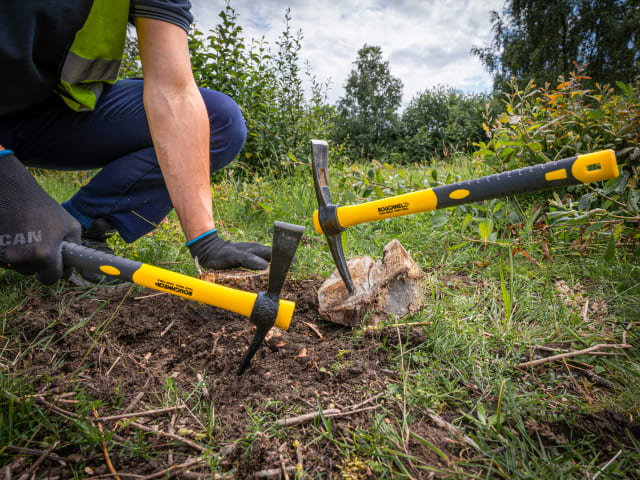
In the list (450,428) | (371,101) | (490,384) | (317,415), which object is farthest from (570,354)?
(371,101)

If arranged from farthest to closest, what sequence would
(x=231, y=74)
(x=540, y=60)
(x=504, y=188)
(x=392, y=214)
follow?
(x=540, y=60) → (x=231, y=74) → (x=392, y=214) → (x=504, y=188)

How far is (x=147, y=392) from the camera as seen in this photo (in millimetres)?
1209

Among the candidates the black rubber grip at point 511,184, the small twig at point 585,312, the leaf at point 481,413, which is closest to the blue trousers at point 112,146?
the black rubber grip at point 511,184

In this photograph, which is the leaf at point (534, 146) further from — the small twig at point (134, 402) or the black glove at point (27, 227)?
the black glove at point (27, 227)

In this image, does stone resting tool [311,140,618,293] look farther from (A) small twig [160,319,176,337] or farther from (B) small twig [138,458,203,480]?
(B) small twig [138,458,203,480]

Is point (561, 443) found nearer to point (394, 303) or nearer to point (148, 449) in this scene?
point (394, 303)

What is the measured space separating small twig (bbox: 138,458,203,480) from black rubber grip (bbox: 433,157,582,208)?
4.31 ft

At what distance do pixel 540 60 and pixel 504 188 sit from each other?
2436 centimetres

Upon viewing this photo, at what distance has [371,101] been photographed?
3325 cm

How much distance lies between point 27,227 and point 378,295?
150 centimetres

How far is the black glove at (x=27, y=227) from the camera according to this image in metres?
1.36

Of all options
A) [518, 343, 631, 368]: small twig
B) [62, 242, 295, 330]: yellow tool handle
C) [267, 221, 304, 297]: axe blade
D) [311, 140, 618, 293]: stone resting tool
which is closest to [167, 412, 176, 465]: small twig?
[62, 242, 295, 330]: yellow tool handle

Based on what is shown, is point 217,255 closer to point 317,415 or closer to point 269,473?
point 317,415

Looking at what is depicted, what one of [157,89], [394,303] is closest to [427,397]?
[394,303]
